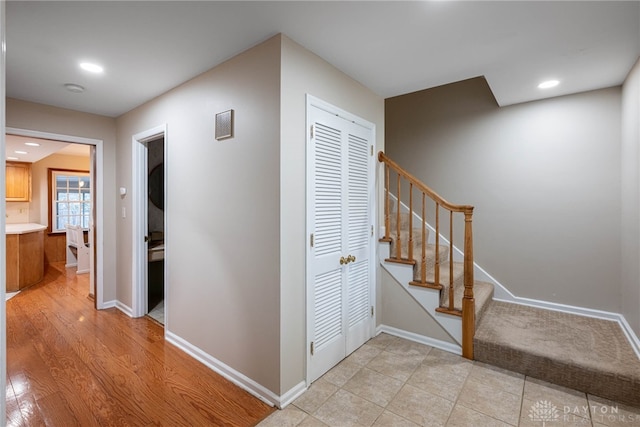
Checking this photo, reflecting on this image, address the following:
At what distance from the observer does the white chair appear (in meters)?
5.38

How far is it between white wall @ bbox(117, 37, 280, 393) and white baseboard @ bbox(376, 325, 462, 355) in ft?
4.60

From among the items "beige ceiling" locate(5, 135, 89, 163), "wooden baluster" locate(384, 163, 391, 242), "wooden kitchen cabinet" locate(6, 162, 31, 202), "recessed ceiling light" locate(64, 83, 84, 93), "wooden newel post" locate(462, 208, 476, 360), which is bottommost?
"wooden newel post" locate(462, 208, 476, 360)

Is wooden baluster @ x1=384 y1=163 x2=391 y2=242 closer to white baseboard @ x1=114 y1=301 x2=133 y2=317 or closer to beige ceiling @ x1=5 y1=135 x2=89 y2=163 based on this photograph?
white baseboard @ x1=114 y1=301 x2=133 y2=317

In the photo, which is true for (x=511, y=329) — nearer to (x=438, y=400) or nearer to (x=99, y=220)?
(x=438, y=400)

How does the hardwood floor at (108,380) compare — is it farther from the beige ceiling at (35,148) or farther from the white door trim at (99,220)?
the beige ceiling at (35,148)

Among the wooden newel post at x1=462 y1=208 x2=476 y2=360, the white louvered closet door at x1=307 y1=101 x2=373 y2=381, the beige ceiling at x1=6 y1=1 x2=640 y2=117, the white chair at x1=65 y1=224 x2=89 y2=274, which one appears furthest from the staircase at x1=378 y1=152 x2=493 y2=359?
the white chair at x1=65 y1=224 x2=89 y2=274

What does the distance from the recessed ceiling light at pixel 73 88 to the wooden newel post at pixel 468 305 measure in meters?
3.59

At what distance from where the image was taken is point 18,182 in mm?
5832

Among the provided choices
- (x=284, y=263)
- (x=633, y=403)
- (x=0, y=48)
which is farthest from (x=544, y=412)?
(x=0, y=48)

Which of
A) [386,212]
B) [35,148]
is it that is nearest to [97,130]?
[35,148]

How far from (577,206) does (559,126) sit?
32.1 inches

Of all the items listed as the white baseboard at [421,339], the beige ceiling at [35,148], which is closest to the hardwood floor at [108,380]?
the white baseboard at [421,339]

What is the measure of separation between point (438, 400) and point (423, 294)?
915 millimetres

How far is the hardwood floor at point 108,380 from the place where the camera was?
1.80 metres
